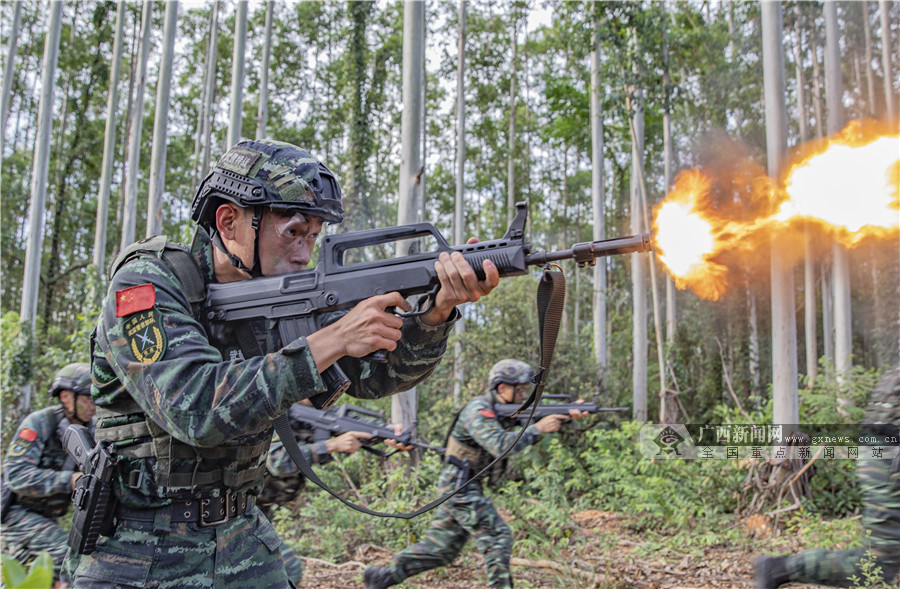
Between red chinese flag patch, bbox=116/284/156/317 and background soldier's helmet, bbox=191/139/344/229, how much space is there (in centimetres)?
50

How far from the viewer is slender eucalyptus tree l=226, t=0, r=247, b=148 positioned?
12109 mm

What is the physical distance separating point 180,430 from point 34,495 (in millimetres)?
4021

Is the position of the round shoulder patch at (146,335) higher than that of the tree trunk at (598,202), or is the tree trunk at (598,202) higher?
the tree trunk at (598,202)

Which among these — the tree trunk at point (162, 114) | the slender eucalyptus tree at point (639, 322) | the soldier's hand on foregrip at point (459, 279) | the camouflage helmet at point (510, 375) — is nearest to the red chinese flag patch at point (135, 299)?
the soldier's hand on foregrip at point (459, 279)

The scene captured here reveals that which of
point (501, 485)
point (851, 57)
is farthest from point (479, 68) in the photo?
point (501, 485)

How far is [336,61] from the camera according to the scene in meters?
27.5

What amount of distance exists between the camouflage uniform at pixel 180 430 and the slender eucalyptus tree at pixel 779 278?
7849 mm

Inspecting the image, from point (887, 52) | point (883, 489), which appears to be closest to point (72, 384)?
point (883, 489)

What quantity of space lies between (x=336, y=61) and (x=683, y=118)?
1423 cm

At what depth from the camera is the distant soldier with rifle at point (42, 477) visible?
4.84 meters

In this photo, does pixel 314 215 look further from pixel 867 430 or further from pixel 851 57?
pixel 851 57

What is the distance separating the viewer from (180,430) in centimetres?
186

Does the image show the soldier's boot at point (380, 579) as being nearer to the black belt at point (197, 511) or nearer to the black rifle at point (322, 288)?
the black belt at point (197, 511)

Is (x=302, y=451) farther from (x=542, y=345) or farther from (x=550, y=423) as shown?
(x=542, y=345)
